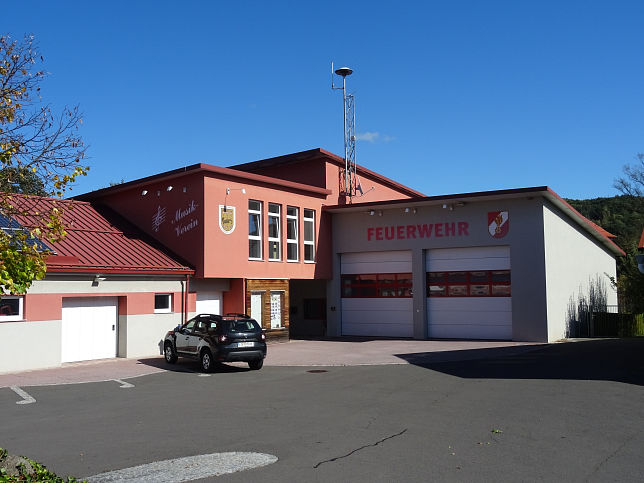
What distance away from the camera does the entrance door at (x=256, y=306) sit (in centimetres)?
2333

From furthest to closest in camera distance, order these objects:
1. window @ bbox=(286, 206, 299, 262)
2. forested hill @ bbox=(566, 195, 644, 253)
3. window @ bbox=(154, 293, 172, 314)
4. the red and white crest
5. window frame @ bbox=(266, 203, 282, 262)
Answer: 1. forested hill @ bbox=(566, 195, 644, 253)
2. window @ bbox=(286, 206, 299, 262)
3. window frame @ bbox=(266, 203, 282, 262)
4. the red and white crest
5. window @ bbox=(154, 293, 172, 314)

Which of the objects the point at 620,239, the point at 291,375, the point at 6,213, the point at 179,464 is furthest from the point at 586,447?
the point at 620,239

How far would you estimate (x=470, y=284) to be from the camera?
24.1 meters

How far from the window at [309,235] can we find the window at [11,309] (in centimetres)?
1196

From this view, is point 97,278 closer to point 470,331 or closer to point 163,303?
point 163,303

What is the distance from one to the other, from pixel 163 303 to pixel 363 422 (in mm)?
13174

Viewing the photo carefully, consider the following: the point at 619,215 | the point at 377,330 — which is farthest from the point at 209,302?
the point at 619,215

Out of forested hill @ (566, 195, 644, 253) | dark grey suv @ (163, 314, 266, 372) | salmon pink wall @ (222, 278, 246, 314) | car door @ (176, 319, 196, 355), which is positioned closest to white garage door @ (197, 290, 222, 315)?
salmon pink wall @ (222, 278, 246, 314)

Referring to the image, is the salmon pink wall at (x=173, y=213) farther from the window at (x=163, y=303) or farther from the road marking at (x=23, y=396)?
the road marking at (x=23, y=396)

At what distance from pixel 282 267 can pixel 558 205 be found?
36.7 ft

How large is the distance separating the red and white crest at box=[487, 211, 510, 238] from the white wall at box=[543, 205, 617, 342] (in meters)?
1.38

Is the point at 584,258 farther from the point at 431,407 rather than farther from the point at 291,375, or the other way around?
the point at 431,407

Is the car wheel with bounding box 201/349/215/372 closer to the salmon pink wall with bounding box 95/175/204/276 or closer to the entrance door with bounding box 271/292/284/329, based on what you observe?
the salmon pink wall with bounding box 95/175/204/276

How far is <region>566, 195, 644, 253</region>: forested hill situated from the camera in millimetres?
47963
